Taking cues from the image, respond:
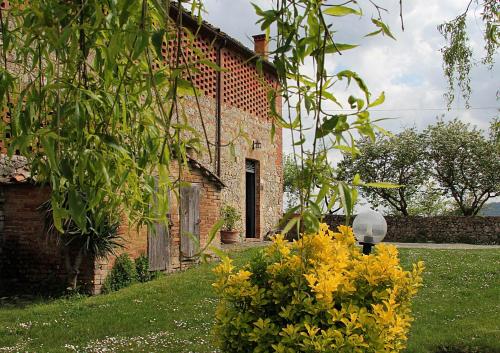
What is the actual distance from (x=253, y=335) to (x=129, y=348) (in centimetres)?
295

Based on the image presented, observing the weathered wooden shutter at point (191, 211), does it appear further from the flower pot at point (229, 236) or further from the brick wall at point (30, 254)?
the flower pot at point (229, 236)

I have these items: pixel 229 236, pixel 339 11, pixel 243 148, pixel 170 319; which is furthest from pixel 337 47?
pixel 243 148

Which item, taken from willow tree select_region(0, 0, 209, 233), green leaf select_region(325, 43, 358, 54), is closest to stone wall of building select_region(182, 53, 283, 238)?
willow tree select_region(0, 0, 209, 233)

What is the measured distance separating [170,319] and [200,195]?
4.33 meters

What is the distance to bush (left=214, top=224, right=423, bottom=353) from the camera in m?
3.11

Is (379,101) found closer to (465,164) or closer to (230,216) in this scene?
(230,216)

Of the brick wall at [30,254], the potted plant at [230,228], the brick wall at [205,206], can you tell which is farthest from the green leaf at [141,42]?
the potted plant at [230,228]

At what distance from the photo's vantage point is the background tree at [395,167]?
85.6 feet

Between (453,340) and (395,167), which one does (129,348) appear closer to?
(453,340)

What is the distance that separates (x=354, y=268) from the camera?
3.45m

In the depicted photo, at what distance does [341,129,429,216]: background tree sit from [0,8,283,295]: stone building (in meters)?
9.62

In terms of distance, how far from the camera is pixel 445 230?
20.2m

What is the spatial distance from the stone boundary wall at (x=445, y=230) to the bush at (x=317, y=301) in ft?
57.6

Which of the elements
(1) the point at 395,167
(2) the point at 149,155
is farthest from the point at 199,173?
(1) the point at 395,167
